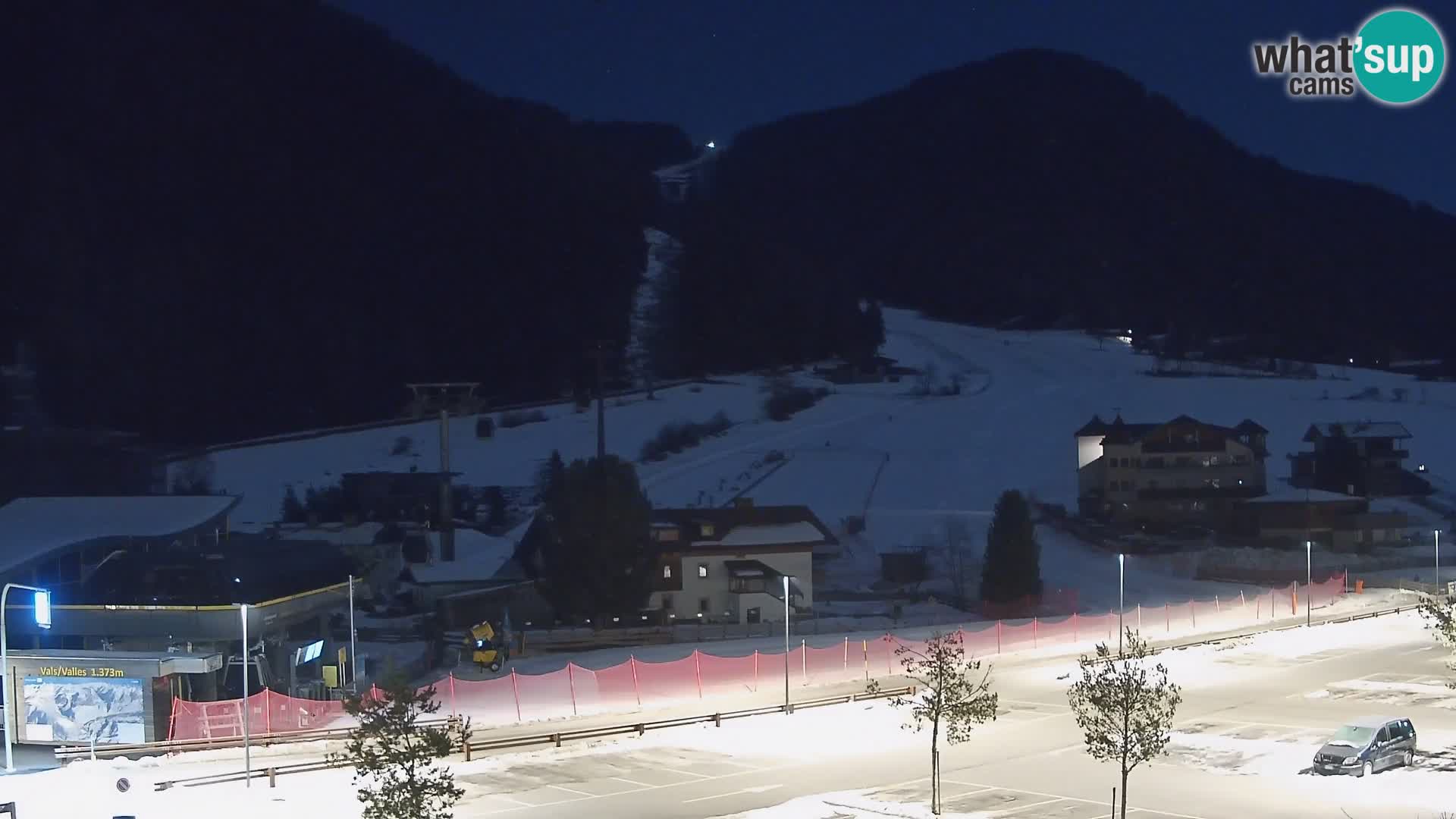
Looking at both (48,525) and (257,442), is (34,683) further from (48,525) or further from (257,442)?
(257,442)

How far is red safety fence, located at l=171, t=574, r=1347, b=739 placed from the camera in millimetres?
26125

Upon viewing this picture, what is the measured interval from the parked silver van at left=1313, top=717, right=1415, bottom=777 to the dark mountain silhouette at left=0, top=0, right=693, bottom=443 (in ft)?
302

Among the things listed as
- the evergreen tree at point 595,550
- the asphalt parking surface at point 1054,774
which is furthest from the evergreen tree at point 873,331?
the asphalt parking surface at point 1054,774

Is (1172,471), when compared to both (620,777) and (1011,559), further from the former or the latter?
(620,777)

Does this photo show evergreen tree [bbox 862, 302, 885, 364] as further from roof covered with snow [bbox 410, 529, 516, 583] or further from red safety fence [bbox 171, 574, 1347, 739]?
red safety fence [bbox 171, 574, 1347, 739]

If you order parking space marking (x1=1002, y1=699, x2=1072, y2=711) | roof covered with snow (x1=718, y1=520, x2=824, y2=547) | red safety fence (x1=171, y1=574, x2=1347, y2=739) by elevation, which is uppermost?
roof covered with snow (x1=718, y1=520, x2=824, y2=547)

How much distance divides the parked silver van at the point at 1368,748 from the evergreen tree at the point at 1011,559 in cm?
2269

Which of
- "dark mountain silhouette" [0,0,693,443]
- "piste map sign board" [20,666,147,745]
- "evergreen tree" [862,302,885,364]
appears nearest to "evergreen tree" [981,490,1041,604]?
"piste map sign board" [20,666,147,745]

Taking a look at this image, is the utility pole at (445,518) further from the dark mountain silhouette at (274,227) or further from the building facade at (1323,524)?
the dark mountain silhouette at (274,227)

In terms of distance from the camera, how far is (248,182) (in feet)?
437

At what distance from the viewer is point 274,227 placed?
12962 centimetres

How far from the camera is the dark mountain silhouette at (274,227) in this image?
11156cm

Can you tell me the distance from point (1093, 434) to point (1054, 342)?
257 ft

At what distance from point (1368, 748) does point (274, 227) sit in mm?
120422
